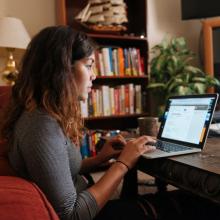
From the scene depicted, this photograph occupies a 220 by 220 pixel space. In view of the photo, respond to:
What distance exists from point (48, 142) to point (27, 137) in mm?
62

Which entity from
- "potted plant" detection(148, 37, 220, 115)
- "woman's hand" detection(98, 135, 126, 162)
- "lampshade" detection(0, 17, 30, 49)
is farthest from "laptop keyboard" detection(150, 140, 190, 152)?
"potted plant" detection(148, 37, 220, 115)

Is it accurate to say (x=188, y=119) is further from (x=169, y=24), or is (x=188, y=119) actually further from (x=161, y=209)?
(x=169, y=24)

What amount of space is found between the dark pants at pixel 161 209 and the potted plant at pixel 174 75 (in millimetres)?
1698

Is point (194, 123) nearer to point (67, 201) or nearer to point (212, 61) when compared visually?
point (67, 201)

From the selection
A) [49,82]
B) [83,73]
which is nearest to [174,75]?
[83,73]

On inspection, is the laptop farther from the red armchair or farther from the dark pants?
the red armchair

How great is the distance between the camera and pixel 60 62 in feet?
3.38

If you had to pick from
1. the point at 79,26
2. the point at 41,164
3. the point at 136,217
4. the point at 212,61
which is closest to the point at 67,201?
the point at 41,164

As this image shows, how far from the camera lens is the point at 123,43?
312cm

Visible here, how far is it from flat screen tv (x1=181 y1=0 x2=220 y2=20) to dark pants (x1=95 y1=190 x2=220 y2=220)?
226 cm

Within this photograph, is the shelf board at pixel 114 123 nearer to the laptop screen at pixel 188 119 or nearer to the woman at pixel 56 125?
the laptop screen at pixel 188 119

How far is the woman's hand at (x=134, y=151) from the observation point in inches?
43.0

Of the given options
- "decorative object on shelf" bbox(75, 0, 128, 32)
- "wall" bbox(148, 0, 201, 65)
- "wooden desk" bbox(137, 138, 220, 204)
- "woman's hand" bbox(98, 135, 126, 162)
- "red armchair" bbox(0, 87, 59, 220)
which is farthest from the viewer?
"wall" bbox(148, 0, 201, 65)

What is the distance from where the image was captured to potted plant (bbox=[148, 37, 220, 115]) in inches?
115
